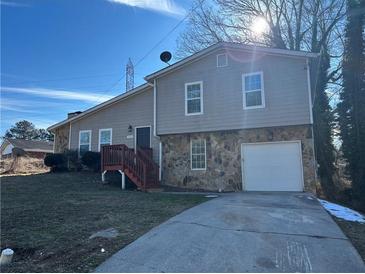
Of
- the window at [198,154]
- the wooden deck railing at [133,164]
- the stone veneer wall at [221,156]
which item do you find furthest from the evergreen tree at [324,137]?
the wooden deck railing at [133,164]

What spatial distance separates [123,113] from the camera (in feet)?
54.6

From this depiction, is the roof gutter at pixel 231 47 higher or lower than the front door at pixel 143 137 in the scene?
higher

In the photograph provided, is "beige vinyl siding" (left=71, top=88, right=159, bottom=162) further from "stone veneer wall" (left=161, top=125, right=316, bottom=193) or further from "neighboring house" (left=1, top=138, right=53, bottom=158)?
"neighboring house" (left=1, top=138, right=53, bottom=158)

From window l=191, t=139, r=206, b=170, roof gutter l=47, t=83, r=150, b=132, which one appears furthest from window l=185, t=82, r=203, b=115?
roof gutter l=47, t=83, r=150, b=132

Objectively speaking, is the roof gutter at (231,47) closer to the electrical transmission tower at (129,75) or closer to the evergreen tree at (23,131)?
the electrical transmission tower at (129,75)

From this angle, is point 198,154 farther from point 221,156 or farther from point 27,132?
point 27,132

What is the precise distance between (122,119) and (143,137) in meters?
1.80

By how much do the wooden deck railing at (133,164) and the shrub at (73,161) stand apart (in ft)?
13.6

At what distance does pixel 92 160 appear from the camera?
1672 centimetres

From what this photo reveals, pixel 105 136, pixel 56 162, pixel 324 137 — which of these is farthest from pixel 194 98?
pixel 56 162

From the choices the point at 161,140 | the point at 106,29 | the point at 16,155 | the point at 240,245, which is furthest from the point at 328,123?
the point at 16,155

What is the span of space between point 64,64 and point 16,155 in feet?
24.4

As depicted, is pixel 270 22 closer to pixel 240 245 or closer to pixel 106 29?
pixel 106 29

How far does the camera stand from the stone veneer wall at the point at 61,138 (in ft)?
63.2
